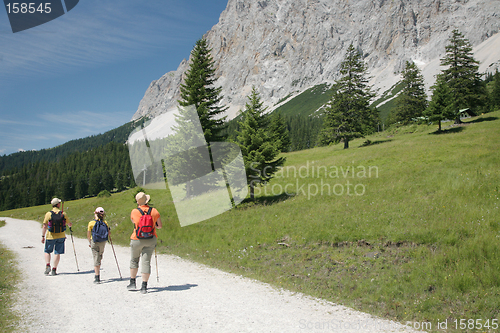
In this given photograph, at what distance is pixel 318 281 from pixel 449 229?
6096mm

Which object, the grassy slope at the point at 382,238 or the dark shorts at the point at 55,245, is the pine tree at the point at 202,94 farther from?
the dark shorts at the point at 55,245

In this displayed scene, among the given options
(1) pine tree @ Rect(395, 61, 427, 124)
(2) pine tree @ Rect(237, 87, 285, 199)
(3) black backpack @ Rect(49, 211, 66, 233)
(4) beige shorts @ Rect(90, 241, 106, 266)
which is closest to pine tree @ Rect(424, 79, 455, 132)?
(1) pine tree @ Rect(395, 61, 427, 124)

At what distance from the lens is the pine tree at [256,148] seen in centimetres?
2188

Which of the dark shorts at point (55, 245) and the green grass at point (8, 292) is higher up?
the dark shorts at point (55, 245)

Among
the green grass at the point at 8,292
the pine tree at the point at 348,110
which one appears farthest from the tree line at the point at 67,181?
the green grass at the point at 8,292

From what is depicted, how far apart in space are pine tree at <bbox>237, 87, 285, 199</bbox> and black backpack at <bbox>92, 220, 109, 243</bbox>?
13620 millimetres

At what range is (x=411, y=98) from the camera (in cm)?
5381

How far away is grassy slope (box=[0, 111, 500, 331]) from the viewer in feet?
23.2

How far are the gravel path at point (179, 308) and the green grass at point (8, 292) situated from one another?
222mm

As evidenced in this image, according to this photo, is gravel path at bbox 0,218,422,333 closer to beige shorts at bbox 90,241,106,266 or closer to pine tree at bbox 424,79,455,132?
beige shorts at bbox 90,241,106,266

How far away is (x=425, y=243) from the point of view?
33.1ft

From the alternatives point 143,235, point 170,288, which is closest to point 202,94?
point 143,235

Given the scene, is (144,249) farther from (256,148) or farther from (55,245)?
(256,148)

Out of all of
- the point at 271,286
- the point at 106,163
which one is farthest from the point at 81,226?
the point at 106,163
